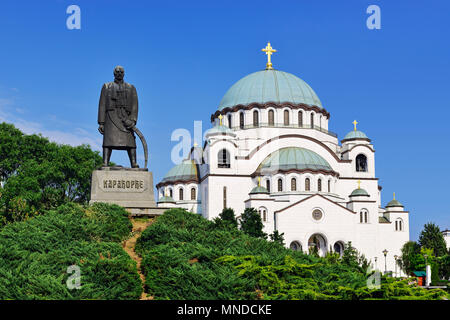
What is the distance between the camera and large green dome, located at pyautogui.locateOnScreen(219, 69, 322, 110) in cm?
5725

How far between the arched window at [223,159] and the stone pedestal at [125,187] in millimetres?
35059

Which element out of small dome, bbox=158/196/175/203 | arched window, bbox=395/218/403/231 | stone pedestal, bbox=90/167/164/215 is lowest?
stone pedestal, bbox=90/167/164/215

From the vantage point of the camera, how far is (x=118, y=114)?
61.8 ft

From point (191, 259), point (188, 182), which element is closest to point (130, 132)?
point (191, 259)

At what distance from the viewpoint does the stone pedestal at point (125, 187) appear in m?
18.1

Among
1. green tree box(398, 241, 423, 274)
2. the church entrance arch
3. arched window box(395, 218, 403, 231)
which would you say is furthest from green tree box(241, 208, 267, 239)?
arched window box(395, 218, 403, 231)

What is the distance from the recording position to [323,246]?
1972 inches

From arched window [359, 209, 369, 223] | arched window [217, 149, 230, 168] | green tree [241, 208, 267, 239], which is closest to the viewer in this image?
green tree [241, 208, 267, 239]

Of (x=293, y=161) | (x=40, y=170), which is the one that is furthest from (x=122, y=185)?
(x=293, y=161)

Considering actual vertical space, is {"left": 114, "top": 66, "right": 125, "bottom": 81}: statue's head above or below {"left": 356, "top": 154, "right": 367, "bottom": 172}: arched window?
below

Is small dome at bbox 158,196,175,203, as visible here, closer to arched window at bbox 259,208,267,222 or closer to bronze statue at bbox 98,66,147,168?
arched window at bbox 259,208,267,222

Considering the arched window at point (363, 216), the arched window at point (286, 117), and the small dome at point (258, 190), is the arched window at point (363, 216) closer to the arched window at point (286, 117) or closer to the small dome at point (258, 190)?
the small dome at point (258, 190)

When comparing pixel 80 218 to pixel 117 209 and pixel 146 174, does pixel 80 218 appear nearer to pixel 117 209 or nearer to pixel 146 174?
pixel 117 209

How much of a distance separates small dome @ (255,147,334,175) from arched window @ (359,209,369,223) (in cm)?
415
